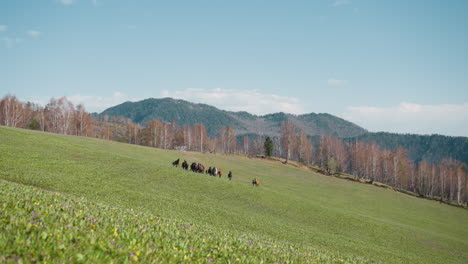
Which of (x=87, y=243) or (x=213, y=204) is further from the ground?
(x=87, y=243)

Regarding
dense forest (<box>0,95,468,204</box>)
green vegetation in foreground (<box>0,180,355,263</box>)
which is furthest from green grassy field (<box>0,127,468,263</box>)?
dense forest (<box>0,95,468,204</box>)

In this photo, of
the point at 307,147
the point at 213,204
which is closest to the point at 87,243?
the point at 213,204

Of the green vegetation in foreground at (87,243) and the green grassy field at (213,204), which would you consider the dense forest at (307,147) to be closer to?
the green grassy field at (213,204)

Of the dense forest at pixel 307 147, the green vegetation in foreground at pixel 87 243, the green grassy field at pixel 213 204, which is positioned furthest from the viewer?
the dense forest at pixel 307 147

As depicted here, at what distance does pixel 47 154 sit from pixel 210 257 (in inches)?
1411

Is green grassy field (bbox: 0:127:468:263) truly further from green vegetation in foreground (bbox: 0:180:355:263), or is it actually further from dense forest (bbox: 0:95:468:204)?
dense forest (bbox: 0:95:468:204)

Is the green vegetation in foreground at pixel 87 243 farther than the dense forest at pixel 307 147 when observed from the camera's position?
No

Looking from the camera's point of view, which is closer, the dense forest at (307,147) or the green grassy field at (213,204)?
the green grassy field at (213,204)

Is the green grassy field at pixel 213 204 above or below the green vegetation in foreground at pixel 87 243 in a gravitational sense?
below

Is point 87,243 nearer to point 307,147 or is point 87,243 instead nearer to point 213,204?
point 213,204

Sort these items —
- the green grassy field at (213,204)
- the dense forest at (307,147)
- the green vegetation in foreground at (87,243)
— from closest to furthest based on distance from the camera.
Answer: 1. the green vegetation in foreground at (87,243)
2. the green grassy field at (213,204)
3. the dense forest at (307,147)

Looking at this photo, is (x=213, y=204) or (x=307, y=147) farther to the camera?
(x=307, y=147)

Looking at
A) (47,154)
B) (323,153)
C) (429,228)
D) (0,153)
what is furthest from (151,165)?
(323,153)

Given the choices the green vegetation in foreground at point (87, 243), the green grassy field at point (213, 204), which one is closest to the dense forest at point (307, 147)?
the green grassy field at point (213, 204)
